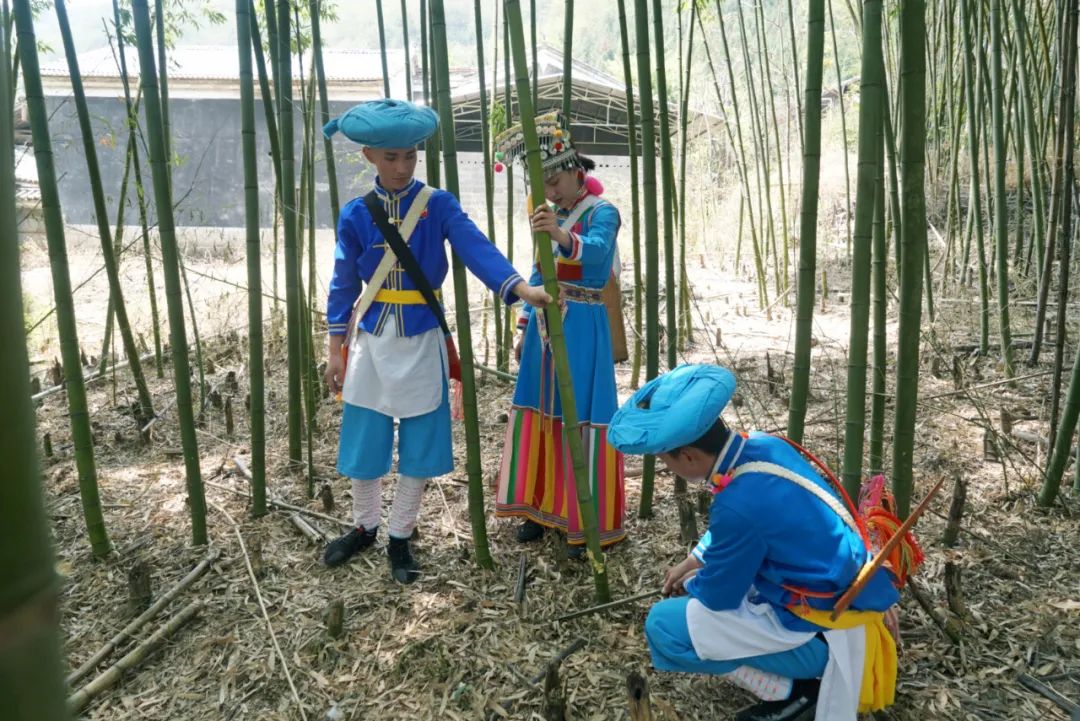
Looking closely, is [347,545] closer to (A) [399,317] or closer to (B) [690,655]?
(A) [399,317]

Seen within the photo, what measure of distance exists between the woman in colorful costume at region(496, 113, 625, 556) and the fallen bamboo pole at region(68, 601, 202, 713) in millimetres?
1046

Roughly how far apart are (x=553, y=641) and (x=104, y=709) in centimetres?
119

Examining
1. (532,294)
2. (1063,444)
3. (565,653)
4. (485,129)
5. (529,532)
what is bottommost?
(565,653)

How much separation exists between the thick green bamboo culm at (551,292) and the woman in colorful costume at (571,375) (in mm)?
454

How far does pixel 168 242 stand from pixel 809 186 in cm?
183

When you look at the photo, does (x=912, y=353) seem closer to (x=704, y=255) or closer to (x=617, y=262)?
(x=617, y=262)

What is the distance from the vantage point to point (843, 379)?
14.9 ft

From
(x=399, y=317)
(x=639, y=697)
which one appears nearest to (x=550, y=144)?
(x=399, y=317)

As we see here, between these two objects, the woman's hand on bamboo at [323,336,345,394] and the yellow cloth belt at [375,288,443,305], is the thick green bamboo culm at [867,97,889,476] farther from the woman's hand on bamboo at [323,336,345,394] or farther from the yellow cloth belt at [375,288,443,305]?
the woman's hand on bamboo at [323,336,345,394]

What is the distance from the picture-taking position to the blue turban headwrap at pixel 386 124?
2.32 metres

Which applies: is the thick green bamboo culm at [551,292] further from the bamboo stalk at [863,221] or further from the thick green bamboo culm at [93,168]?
the thick green bamboo culm at [93,168]

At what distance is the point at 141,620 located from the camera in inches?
93.9

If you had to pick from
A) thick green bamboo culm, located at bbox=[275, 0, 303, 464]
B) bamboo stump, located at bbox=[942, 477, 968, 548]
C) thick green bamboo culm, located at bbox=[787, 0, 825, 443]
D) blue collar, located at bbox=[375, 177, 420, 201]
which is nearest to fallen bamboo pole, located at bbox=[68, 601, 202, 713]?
thick green bamboo culm, located at bbox=[275, 0, 303, 464]

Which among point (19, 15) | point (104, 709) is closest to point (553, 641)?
point (104, 709)
